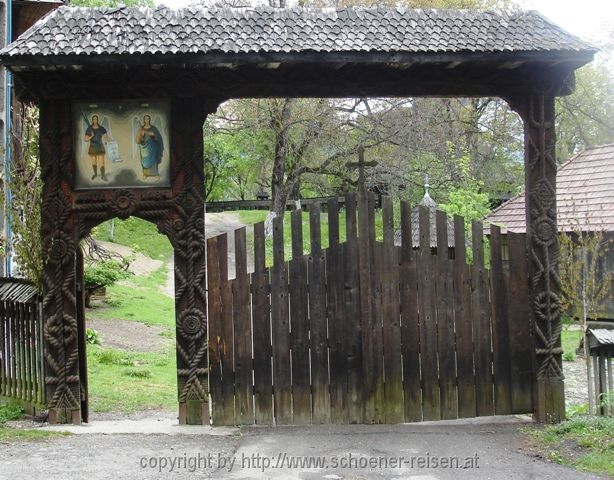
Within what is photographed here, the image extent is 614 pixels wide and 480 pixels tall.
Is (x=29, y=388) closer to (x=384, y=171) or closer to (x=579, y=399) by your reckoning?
(x=579, y=399)

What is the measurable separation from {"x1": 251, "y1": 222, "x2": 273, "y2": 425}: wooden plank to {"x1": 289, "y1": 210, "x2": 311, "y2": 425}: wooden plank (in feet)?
0.89

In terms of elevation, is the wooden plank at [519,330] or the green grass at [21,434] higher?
the wooden plank at [519,330]

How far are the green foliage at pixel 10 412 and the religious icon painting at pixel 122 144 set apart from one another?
9.03ft

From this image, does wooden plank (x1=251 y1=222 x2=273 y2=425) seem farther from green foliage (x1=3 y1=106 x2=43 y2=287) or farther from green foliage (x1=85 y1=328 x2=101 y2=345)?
green foliage (x1=85 y1=328 x2=101 y2=345)

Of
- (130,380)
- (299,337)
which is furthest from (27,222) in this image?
(130,380)

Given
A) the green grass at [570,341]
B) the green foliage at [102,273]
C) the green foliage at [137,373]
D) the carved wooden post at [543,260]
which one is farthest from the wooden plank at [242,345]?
the green foliage at [102,273]

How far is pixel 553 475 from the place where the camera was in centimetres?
630

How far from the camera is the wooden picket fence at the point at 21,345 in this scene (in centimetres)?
839

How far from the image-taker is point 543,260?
8.38 meters

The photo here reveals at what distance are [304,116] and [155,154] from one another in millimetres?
21990

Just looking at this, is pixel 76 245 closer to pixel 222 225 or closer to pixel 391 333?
pixel 391 333

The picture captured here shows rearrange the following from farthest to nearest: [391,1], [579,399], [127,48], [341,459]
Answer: [391,1]
[579,399]
[127,48]
[341,459]

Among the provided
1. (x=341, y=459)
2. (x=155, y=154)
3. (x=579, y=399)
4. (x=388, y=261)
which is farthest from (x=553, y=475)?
(x=579, y=399)

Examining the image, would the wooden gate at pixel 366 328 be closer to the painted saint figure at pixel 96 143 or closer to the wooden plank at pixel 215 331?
the wooden plank at pixel 215 331
